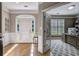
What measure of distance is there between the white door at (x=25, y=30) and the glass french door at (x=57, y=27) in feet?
7.62

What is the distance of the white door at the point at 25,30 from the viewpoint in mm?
6988

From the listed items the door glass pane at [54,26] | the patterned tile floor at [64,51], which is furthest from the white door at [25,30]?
the door glass pane at [54,26]

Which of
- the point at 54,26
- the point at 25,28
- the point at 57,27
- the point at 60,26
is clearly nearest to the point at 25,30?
the point at 25,28

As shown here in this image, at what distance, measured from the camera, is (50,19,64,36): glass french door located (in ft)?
29.5

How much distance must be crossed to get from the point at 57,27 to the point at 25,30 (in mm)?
2870

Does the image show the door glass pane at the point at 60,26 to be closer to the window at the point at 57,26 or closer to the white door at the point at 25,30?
the window at the point at 57,26

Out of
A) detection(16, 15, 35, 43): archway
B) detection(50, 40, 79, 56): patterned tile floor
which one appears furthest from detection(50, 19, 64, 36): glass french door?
detection(50, 40, 79, 56): patterned tile floor

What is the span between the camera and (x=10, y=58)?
0.96 metres

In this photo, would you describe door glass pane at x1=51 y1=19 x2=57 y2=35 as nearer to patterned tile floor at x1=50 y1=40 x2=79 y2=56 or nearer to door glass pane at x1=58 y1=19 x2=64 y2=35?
door glass pane at x1=58 y1=19 x2=64 y2=35

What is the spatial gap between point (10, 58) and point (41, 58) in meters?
0.25

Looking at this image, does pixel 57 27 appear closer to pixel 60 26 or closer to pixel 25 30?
pixel 60 26

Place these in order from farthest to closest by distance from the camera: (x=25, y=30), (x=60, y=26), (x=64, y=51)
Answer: (x=60, y=26) → (x=25, y=30) → (x=64, y=51)

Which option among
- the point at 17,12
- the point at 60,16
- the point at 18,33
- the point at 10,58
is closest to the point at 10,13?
the point at 17,12

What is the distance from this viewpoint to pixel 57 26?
9.07 metres
